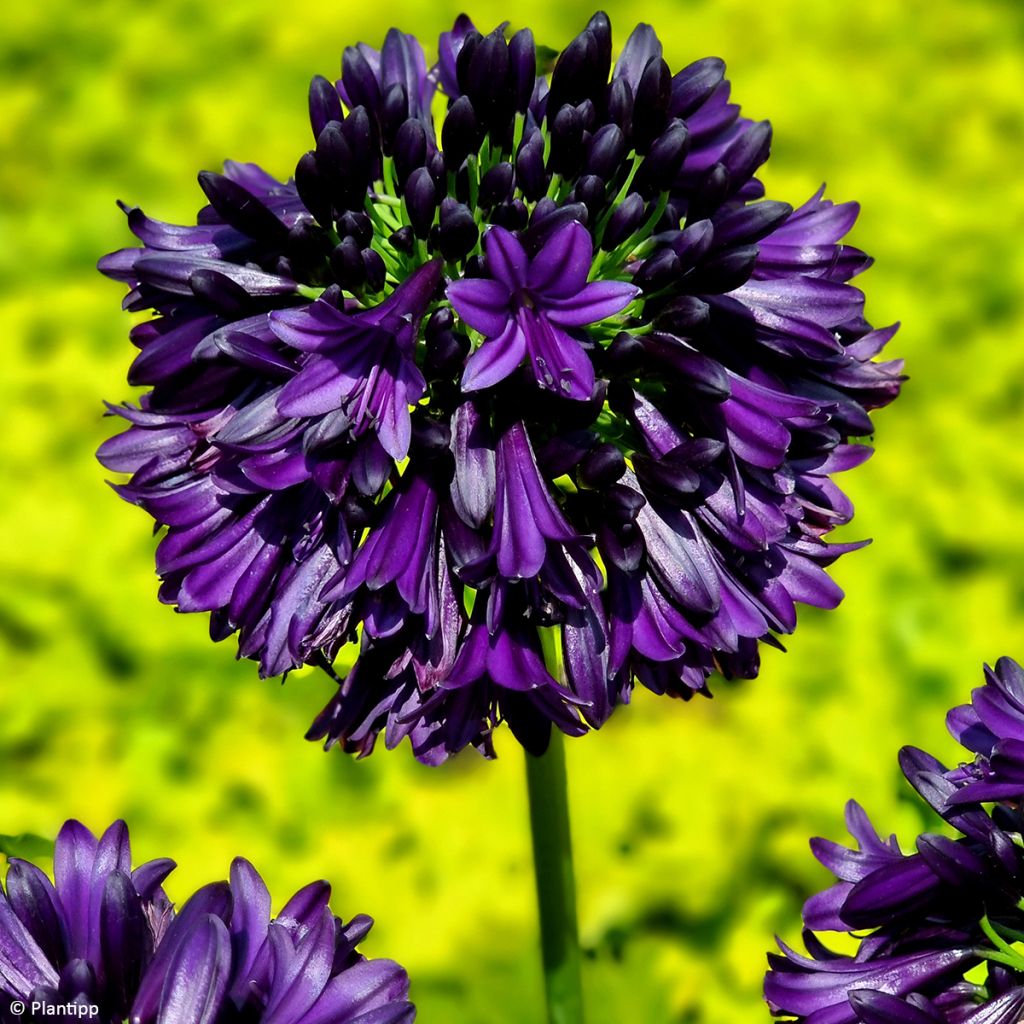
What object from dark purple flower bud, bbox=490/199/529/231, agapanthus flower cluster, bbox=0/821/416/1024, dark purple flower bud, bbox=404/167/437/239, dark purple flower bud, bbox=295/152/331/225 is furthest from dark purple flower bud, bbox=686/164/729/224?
agapanthus flower cluster, bbox=0/821/416/1024

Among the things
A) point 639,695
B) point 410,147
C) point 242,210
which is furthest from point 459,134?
point 639,695

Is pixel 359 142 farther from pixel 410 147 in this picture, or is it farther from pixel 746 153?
pixel 746 153

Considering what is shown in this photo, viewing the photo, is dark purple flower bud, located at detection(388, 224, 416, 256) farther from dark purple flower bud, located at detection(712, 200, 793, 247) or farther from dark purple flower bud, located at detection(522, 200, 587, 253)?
dark purple flower bud, located at detection(712, 200, 793, 247)

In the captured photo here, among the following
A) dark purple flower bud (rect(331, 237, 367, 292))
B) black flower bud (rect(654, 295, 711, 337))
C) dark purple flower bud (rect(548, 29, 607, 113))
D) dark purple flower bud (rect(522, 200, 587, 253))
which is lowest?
black flower bud (rect(654, 295, 711, 337))

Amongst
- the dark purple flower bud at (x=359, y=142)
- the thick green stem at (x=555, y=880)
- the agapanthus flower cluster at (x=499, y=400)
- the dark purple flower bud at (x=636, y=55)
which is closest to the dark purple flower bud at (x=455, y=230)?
the agapanthus flower cluster at (x=499, y=400)

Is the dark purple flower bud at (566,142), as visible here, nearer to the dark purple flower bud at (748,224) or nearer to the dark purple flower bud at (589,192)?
the dark purple flower bud at (589,192)
